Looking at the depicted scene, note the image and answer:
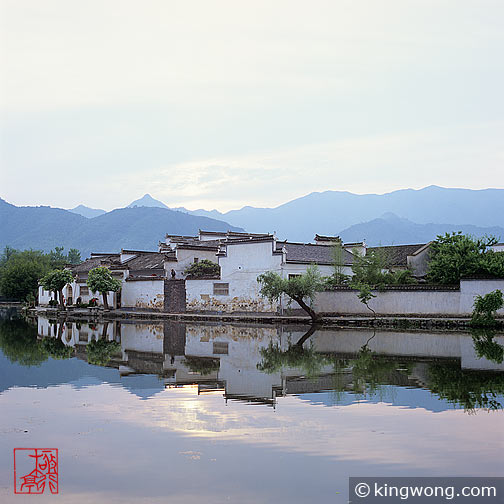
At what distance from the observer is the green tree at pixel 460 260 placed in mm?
30094

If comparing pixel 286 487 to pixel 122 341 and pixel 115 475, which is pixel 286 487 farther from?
pixel 122 341

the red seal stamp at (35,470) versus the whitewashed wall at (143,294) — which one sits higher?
the whitewashed wall at (143,294)

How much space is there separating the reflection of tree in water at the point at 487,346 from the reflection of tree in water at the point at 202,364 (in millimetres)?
6844

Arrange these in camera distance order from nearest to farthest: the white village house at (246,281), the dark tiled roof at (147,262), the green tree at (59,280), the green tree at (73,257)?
1. the white village house at (246,281)
2. the dark tiled roof at (147,262)
3. the green tree at (59,280)
4. the green tree at (73,257)

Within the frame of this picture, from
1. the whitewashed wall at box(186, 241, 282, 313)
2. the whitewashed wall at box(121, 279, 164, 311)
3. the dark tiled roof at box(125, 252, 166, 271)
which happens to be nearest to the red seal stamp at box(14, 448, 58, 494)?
the whitewashed wall at box(186, 241, 282, 313)

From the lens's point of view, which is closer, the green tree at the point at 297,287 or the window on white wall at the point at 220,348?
the window on white wall at the point at 220,348

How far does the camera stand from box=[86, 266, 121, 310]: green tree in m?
44.1

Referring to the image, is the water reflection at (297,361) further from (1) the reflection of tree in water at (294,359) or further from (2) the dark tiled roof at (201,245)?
(2) the dark tiled roof at (201,245)

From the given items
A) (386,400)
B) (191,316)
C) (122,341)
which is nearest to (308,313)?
(191,316)

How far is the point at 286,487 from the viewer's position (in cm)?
667

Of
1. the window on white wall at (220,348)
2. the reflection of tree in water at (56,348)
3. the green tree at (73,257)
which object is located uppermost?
the green tree at (73,257)

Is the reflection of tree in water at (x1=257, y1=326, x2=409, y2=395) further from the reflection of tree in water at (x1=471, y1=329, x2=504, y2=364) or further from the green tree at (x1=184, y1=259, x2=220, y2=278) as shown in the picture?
the green tree at (x1=184, y1=259, x2=220, y2=278)

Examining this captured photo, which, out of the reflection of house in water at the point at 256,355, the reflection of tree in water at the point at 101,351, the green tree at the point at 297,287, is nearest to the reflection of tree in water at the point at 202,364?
the reflection of house in water at the point at 256,355

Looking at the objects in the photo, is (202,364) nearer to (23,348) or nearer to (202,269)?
(23,348)
